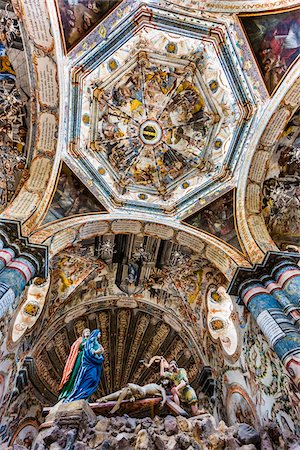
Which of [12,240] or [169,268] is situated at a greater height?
[169,268]

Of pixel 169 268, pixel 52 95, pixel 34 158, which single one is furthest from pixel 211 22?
pixel 169 268

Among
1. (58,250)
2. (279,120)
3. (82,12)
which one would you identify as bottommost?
(58,250)

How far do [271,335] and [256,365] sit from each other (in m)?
1.63

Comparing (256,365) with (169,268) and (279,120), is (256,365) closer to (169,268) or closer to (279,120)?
(169,268)

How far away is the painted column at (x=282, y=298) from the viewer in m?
6.68

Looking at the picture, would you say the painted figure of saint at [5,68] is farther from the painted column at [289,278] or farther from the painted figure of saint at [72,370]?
the painted column at [289,278]

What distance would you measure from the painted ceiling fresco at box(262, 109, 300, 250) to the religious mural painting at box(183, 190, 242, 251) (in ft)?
3.44

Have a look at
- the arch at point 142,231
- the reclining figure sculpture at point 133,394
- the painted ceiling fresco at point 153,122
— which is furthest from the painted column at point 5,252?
the painted ceiling fresco at point 153,122

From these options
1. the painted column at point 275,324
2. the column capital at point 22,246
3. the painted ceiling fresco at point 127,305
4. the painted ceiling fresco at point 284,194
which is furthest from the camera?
the painted ceiling fresco at point 127,305

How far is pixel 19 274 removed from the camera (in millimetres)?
7156

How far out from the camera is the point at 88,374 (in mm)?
6746

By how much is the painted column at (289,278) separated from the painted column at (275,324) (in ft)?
1.07

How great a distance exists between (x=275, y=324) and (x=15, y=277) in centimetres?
527

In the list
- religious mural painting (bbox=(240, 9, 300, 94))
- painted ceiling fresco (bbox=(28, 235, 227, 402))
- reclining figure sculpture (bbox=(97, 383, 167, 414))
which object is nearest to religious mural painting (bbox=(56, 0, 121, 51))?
religious mural painting (bbox=(240, 9, 300, 94))
